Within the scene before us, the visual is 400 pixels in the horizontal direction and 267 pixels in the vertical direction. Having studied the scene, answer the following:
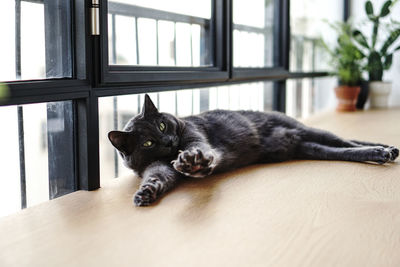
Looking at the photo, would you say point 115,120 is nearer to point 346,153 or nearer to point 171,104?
point 171,104

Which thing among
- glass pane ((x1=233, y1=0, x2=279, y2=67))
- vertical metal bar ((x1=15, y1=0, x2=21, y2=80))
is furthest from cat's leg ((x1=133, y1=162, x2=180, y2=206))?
glass pane ((x1=233, y1=0, x2=279, y2=67))

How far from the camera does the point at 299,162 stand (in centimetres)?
191

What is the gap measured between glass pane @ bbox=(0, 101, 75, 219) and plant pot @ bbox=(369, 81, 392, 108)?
312 centimetres

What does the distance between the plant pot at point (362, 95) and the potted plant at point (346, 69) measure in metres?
0.09

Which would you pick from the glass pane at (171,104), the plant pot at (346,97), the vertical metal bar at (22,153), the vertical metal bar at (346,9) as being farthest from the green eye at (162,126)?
the vertical metal bar at (346,9)

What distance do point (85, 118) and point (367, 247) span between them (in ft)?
3.14

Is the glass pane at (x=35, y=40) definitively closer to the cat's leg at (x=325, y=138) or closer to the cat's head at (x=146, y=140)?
the cat's head at (x=146, y=140)

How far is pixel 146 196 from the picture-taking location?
132 cm

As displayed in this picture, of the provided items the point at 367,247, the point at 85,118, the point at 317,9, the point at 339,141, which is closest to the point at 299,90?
the point at 317,9

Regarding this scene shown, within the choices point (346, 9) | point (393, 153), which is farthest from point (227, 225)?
point (346, 9)

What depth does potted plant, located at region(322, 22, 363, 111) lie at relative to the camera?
Result: 12.1ft

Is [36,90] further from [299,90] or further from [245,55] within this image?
[299,90]

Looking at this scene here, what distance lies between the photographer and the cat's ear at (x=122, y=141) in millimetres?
1471

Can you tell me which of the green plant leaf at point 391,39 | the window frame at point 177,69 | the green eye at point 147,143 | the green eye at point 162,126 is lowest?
the green eye at point 147,143
